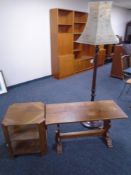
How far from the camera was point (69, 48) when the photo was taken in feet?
13.9

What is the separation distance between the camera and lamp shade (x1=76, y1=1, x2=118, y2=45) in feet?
5.71

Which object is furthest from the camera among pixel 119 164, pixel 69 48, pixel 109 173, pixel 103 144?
pixel 69 48

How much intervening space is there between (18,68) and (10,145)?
233 centimetres

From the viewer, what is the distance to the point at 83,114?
1698 mm

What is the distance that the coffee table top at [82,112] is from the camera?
1609mm

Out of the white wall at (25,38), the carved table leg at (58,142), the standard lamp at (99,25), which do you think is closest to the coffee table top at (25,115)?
the carved table leg at (58,142)

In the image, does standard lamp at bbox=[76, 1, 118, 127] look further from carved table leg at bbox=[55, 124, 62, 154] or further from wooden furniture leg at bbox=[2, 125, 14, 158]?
wooden furniture leg at bbox=[2, 125, 14, 158]

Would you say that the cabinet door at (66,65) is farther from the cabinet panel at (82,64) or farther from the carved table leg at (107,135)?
the carved table leg at (107,135)

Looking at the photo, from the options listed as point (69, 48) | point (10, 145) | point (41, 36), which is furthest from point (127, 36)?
point (10, 145)

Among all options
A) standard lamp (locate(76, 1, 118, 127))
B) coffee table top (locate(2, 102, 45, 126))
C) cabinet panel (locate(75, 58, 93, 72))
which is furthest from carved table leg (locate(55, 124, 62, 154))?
cabinet panel (locate(75, 58, 93, 72))

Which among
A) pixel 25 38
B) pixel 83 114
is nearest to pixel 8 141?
pixel 83 114

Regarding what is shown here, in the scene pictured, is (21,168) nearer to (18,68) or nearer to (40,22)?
(18,68)

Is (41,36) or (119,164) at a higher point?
(41,36)

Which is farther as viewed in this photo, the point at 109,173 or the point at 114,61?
the point at 114,61
